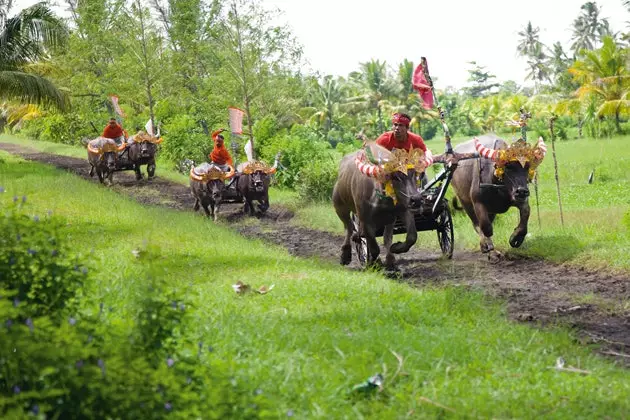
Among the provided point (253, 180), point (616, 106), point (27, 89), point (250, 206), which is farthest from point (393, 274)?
point (616, 106)

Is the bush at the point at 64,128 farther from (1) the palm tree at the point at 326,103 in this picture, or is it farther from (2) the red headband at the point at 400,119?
(2) the red headband at the point at 400,119

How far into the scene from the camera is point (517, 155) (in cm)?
1195

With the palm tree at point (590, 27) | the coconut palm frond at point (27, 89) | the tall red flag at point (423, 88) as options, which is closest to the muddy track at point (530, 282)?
the tall red flag at point (423, 88)

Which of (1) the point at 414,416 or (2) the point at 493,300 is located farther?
(2) the point at 493,300

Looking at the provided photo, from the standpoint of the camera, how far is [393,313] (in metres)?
7.38

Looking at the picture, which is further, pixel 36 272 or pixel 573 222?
pixel 573 222

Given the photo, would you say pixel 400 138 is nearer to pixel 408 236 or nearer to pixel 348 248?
pixel 408 236

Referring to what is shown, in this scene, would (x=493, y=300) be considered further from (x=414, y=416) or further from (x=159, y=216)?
(x=159, y=216)

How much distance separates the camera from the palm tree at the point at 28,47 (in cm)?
2155

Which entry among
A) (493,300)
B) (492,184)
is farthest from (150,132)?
Answer: (493,300)

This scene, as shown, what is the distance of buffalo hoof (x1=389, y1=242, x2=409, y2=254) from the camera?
10652mm

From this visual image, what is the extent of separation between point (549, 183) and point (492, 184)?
1612cm

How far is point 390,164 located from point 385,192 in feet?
A: 1.26

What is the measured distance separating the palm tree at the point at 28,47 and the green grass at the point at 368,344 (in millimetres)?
13084
